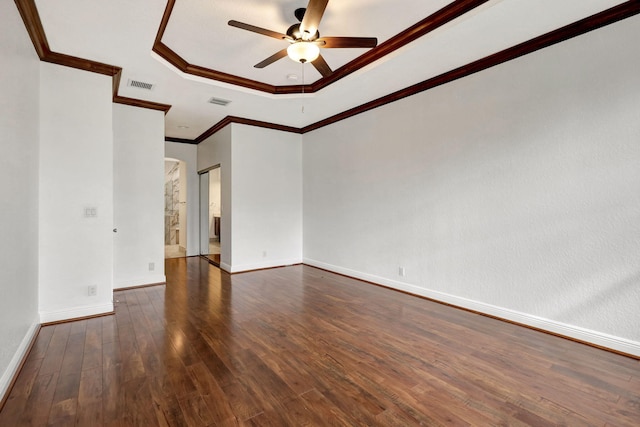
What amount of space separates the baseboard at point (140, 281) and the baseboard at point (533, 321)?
3471mm

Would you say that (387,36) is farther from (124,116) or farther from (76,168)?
(124,116)

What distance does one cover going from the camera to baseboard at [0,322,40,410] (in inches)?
77.4

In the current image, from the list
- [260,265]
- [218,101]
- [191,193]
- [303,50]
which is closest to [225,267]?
[260,265]

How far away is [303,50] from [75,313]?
3643mm

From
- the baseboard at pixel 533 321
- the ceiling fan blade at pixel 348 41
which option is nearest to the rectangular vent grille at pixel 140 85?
the ceiling fan blade at pixel 348 41

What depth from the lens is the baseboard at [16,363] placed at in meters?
1.97

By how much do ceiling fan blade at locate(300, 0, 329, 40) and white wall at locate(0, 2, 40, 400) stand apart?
1994 millimetres

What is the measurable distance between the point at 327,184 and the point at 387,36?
118 inches

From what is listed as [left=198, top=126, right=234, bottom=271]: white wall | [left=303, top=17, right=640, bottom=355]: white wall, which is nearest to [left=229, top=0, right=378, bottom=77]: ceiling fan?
[left=303, top=17, right=640, bottom=355]: white wall

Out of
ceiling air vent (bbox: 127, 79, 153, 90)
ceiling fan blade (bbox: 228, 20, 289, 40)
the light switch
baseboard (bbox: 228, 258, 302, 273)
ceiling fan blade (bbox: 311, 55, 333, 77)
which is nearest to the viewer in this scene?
ceiling fan blade (bbox: 228, 20, 289, 40)

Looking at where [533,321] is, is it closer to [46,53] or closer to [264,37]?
[264,37]

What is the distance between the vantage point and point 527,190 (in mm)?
3102

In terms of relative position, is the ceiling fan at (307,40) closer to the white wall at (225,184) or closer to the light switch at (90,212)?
the light switch at (90,212)

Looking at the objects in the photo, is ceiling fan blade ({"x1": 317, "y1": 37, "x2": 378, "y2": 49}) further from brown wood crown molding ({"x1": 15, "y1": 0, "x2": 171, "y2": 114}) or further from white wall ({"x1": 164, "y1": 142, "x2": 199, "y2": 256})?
white wall ({"x1": 164, "y1": 142, "x2": 199, "y2": 256})
